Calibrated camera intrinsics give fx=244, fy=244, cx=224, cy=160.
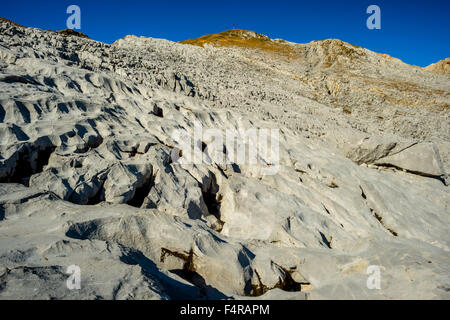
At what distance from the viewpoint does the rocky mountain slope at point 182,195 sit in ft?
27.8

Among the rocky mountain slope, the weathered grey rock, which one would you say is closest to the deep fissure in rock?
the rocky mountain slope

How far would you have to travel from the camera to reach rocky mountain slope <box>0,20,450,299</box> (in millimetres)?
8477

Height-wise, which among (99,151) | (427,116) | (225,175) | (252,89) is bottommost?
(225,175)

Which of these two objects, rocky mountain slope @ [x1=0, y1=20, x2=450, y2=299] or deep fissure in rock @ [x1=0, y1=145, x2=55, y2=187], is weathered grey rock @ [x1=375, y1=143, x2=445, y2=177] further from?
deep fissure in rock @ [x1=0, y1=145, x2=55, y2=187]

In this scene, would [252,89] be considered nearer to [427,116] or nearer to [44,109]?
[44,109]

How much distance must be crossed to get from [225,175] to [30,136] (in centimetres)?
1210

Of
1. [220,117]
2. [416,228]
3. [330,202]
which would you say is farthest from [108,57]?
[416,228]

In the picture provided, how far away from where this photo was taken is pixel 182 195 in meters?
14.7

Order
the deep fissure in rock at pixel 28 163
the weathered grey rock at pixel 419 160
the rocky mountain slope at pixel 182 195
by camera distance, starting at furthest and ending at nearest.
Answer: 1. the weathered grey rock at pixel 419 160
2. the deep fissure in rock at pixel 28 163
3. the rocky mountain slope at pixel 182 195

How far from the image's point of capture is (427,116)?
43.2 metres

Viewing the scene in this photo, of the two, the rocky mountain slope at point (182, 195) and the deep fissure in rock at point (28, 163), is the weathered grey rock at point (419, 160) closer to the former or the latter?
the rocky mountain slope at point (182, 195)

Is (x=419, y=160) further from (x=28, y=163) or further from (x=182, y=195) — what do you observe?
(x=28, y=163)

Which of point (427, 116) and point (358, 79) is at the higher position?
point (358, 79)

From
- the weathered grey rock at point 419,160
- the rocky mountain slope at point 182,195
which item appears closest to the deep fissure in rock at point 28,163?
the rocky mountain slope at point 182,195
